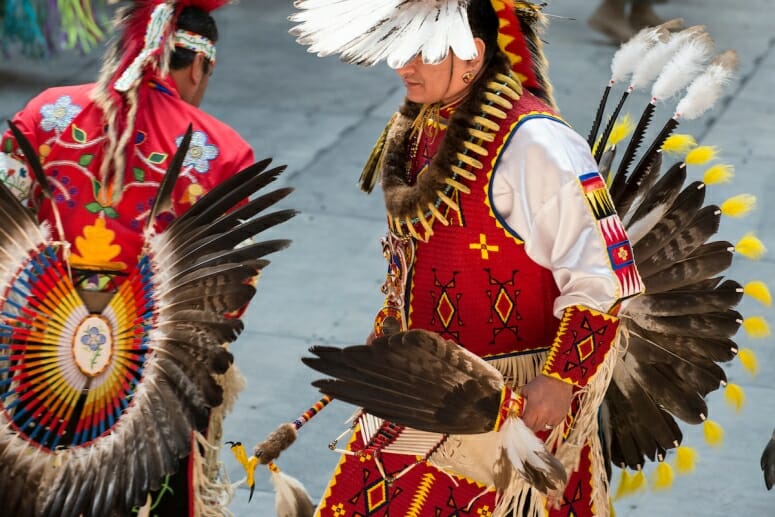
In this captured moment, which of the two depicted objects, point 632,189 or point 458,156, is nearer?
point 458,156

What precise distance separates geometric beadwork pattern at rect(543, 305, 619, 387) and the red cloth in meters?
0.93

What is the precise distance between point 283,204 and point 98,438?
3.93 meters

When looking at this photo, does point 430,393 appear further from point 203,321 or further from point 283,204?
point 283,204

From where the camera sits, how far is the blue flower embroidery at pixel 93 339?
324cm

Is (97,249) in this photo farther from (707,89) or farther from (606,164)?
(707,89)

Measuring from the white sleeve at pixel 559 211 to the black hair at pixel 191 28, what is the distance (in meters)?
0.94

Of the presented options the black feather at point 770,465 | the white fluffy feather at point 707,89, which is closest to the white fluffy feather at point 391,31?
the white fluffy feather at point 707,89

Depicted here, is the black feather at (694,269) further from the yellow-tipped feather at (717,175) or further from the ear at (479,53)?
the ear at (479,53)

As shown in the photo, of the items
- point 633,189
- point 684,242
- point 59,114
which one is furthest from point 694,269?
point 59,114

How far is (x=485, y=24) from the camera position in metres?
2.98

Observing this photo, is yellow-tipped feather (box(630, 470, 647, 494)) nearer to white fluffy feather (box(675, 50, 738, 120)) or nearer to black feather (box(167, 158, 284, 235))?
white fluffy feather (box(675, 50, 738, 120))

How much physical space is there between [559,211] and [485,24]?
0.46 metres

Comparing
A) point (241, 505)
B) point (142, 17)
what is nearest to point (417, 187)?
point (142, 17)

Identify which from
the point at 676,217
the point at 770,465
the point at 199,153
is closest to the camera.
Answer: the point at 199,153
